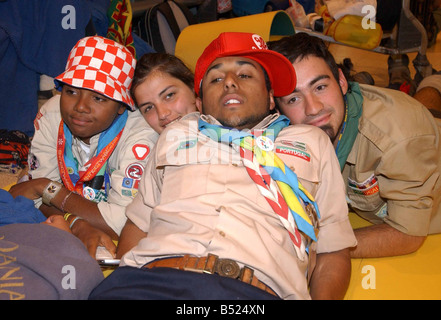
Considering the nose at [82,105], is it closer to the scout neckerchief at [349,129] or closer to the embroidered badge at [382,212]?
the scout neckerchief at [349,129]

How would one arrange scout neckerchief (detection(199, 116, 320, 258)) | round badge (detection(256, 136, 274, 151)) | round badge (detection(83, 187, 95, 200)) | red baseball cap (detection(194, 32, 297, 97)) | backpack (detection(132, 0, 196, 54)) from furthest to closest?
1. backpack (detection(132, 0, 196, 54))
2. round badge (detection(83, 187, 95, 200))
3. red baseball cap (detection(194, 32, 297, 97))
4. round badge (detection(256, 136, 274, 151))
5. scout neckerchief (detection(199, 116, 320, 258))

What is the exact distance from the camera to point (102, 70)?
209 cm

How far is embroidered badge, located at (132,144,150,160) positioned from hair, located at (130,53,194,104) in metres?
0.28

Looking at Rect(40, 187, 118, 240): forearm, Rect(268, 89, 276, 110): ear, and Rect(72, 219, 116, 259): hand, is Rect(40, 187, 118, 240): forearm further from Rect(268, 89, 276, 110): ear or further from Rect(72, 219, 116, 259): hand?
Rect(268, 89, 276, 110): ear

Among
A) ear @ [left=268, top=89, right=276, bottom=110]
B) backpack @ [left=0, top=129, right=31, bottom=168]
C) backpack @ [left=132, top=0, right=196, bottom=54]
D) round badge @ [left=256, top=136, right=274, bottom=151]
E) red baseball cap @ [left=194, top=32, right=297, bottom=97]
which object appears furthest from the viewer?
backpack @ [left=132, top=0, right=196, bottom=54]

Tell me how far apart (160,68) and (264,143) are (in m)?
0.78

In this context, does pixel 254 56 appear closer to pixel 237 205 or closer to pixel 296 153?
pixel 296 153

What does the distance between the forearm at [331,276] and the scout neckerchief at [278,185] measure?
10 centimetres

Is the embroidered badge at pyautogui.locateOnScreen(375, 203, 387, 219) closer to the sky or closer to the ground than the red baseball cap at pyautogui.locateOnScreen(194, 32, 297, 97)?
closer to the ground

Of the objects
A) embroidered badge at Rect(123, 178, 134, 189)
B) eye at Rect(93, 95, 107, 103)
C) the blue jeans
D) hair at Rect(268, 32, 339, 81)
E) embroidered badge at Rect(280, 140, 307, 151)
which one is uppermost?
hair at Rect(268, 32, 339, 81)

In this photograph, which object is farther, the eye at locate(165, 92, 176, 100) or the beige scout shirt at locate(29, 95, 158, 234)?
the eye at locate(165, 92, 176, 100)

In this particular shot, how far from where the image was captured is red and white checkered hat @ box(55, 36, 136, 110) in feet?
6.70

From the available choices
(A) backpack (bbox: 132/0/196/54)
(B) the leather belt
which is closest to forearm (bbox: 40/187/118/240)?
(B) the leather belt

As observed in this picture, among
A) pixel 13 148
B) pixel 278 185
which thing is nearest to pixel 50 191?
pixel 13 148
